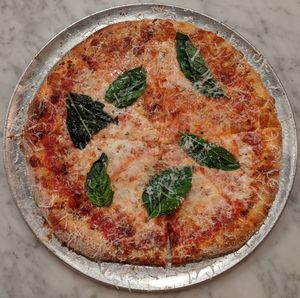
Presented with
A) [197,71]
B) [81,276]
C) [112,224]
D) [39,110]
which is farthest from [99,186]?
[197,71]

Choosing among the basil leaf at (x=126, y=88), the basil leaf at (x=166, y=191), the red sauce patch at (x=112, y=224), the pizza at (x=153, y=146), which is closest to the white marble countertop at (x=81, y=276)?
the pizza at (x=153, y=146)

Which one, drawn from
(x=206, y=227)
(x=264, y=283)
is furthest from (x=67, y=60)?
(x=264, y=283)

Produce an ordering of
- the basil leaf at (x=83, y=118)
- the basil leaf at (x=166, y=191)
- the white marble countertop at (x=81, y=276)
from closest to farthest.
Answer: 1. the basil leaf at (x=166, y=191)
2. the basil leaf at (x=83, y=118)
3. the white marble countertop at (x=81, y=276)

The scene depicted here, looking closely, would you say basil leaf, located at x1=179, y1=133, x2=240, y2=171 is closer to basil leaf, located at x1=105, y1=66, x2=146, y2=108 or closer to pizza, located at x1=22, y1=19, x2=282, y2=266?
pizza, located at x1=22, y1=19, x2=282, y2=266

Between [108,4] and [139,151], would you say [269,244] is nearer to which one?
[139,151]

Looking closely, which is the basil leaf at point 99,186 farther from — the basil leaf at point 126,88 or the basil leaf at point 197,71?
the basil leaf at point 197,71

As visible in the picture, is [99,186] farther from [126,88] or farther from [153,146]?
[126,88]
